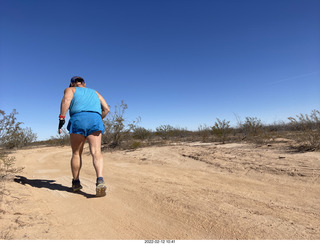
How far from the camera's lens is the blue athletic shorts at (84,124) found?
269 centimetres

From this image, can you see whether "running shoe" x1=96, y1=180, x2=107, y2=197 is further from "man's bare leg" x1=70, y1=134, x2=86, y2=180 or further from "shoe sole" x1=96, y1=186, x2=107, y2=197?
A: "man's bare leg" x1=70, y1=134, x2=86, y2=180

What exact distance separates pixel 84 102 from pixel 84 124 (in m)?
0.34

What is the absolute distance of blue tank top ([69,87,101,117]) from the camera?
2.76m

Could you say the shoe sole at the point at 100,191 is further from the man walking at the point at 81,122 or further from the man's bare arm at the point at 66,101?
the man's bare arm at the point at 66,101

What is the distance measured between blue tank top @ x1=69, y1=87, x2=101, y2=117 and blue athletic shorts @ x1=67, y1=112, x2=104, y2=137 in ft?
0.24

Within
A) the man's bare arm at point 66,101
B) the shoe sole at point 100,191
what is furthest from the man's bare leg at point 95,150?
the man's bare arm at point 66,101

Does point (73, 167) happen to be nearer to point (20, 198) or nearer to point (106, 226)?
point (20, 198)

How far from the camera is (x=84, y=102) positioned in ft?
9.19

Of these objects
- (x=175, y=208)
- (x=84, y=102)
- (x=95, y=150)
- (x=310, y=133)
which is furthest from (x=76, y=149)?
(x=310, y=133)

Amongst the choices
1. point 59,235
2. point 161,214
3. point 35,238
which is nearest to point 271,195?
point 161,214

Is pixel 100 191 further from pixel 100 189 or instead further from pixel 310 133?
pixel 310 133

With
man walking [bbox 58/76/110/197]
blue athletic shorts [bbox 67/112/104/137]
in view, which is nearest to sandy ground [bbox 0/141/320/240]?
man walking [bbox 58/76/110/197]

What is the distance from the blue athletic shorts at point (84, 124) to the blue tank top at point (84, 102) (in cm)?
7
